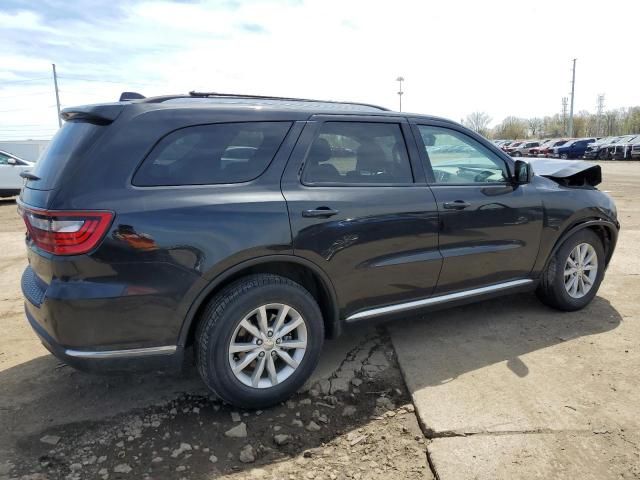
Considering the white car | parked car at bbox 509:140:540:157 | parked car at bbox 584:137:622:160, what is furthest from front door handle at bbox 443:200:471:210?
parked car at bbox 509:140:540:157

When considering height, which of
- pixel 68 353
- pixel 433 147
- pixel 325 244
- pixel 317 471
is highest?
pixel 433 147

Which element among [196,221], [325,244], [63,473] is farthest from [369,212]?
[63,473]

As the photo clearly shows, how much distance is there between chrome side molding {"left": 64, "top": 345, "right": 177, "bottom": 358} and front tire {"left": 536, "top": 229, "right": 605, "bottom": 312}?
10.6ft

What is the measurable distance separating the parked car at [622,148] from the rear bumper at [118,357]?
129ft

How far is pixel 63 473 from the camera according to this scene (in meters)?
2.51

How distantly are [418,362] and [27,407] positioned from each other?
2543 millimetres

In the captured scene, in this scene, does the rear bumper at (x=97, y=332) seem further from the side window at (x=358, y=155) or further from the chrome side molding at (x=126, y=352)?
the side window at (x=358, y=155)

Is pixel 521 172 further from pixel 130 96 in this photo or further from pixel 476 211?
pixel 130 96

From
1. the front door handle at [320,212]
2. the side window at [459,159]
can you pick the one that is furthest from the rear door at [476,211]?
the front door handle at [320,212]

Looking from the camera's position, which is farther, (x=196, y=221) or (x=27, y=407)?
(x=27, y=407)

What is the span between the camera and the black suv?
8.43ft

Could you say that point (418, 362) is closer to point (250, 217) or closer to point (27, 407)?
point (250, 217)

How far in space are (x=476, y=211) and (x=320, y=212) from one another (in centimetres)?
136

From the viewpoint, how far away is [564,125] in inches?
3492
